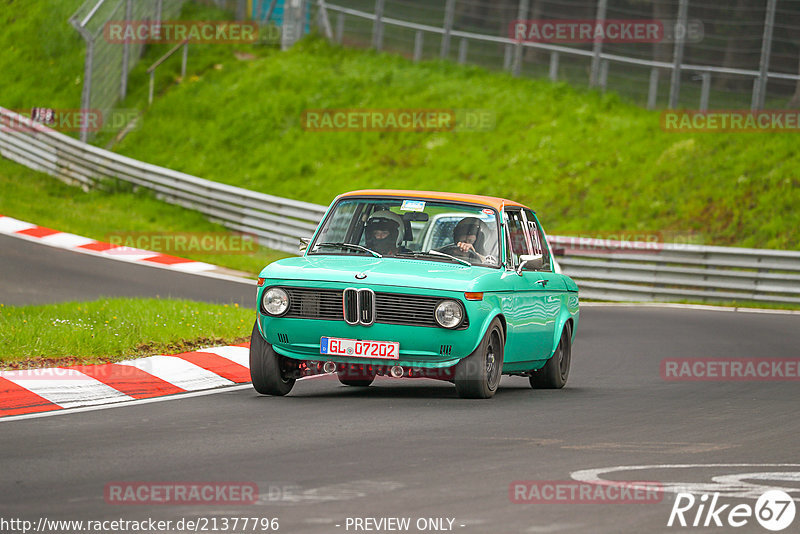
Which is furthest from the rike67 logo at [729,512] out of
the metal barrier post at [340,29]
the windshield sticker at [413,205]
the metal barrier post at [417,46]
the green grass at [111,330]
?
the metal barrier post at [340,29]

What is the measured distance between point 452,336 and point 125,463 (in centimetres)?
341

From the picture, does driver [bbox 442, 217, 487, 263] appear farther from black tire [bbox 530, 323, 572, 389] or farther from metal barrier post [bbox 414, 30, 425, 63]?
metal barrier post [bbox 414, 30, 425, 63]

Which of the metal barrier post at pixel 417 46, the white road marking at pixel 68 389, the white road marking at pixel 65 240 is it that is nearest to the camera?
the white road marking at pixel 68 389

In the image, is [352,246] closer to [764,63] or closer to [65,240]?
[65,240]

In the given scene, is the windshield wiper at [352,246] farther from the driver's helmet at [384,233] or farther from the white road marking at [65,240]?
the white road marking at [65,240]

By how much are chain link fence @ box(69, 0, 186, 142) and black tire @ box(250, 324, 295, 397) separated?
20896 mm

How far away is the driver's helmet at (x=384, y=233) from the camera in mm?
10852

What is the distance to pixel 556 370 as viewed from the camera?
12031 mm

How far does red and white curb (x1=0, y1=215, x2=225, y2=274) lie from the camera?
23469mm

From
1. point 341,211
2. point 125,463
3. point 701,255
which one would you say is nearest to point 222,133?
point 701,255

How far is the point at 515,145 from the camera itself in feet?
103

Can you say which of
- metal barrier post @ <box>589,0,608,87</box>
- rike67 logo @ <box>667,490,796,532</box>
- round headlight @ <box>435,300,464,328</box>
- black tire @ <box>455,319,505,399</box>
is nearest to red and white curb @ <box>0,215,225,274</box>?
metal barrier post @ <box>589,0,608,87</box>

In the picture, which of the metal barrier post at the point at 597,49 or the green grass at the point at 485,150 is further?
the metal barrier post at the point at 597,49

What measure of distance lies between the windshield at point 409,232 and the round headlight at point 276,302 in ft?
2.91
